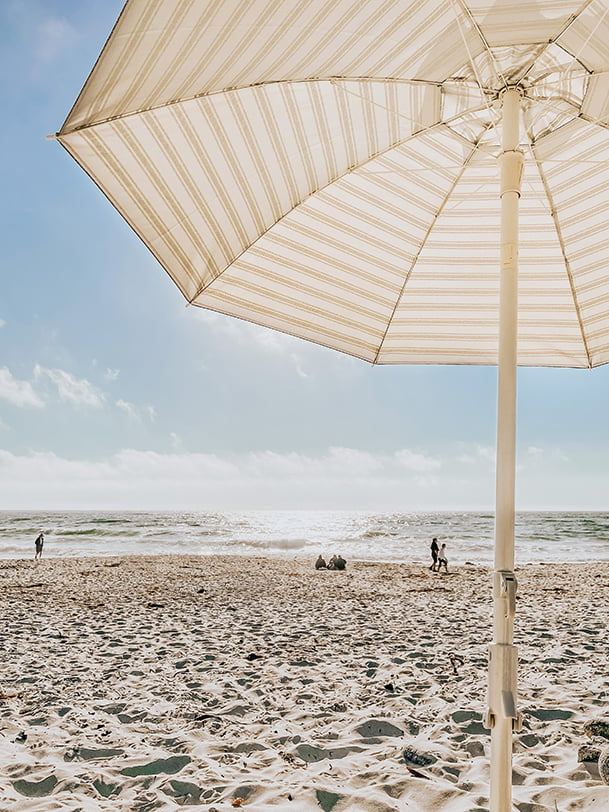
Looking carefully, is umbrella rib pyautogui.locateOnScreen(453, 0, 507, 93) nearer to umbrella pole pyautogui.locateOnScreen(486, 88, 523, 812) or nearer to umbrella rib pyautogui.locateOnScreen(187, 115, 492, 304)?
umbrella pole pyautogui.locateOnScreen(486, 88, 523, 812)

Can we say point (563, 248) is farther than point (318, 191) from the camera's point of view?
Yes

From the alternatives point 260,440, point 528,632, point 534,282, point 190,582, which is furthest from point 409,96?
point 260,440

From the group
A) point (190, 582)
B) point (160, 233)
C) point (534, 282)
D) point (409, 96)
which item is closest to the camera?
point (409, 96)

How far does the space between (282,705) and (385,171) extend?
3.62 m

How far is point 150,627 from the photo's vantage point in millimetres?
6785

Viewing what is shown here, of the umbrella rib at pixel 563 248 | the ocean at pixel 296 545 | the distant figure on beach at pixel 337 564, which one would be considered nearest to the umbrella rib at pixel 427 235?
the umbrella rib at pixel 563 248

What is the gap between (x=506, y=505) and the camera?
1685 mm

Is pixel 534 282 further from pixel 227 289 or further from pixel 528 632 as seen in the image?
pixel 528 632

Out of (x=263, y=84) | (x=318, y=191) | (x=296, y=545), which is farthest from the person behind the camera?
(x=296, y=545)

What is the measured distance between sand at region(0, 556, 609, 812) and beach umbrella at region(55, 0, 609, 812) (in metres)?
1.71

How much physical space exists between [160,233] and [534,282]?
1868mm

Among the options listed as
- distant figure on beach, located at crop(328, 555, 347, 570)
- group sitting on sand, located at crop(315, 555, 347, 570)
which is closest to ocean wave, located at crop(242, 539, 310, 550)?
group sitting on sand, located at crop(315, 555, 347, 570)

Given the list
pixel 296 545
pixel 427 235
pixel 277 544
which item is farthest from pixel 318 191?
pixel 277 544

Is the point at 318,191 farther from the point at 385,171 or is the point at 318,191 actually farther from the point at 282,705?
the point at 282,705
